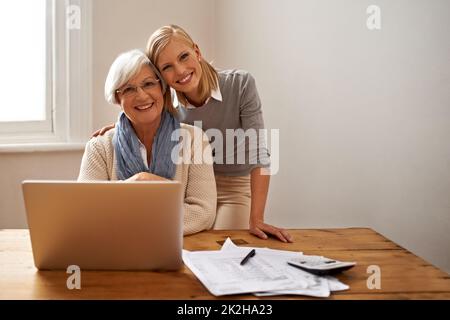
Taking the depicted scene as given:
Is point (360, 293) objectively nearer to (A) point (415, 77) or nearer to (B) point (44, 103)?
(A) point (415, 77)

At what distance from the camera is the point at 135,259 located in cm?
115

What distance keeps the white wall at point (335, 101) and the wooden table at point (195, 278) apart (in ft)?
1.77

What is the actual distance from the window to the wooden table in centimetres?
155

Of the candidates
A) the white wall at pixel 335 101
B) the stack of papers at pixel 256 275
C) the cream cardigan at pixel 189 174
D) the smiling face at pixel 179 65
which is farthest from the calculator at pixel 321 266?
the smiling face at pixel 179 65

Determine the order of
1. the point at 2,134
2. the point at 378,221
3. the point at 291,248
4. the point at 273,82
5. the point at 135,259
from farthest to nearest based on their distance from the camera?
the point at 2,134, the point at 273,82, the point at 378,221, the point at 291,248, the point at 135,259

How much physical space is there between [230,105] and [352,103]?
0.52m

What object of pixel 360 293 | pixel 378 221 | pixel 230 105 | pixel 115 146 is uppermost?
pixel 230 105

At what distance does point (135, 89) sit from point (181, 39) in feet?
0.86

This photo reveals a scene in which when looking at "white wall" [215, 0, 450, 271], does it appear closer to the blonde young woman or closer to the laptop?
the blonde young woman

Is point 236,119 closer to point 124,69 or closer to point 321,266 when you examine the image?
point 124,69

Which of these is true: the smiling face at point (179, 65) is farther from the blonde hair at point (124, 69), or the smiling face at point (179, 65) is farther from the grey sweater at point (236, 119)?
the grey sweater at point (236, 119)

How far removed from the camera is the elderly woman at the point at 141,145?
1.74 metres

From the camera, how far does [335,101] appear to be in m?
2.31
